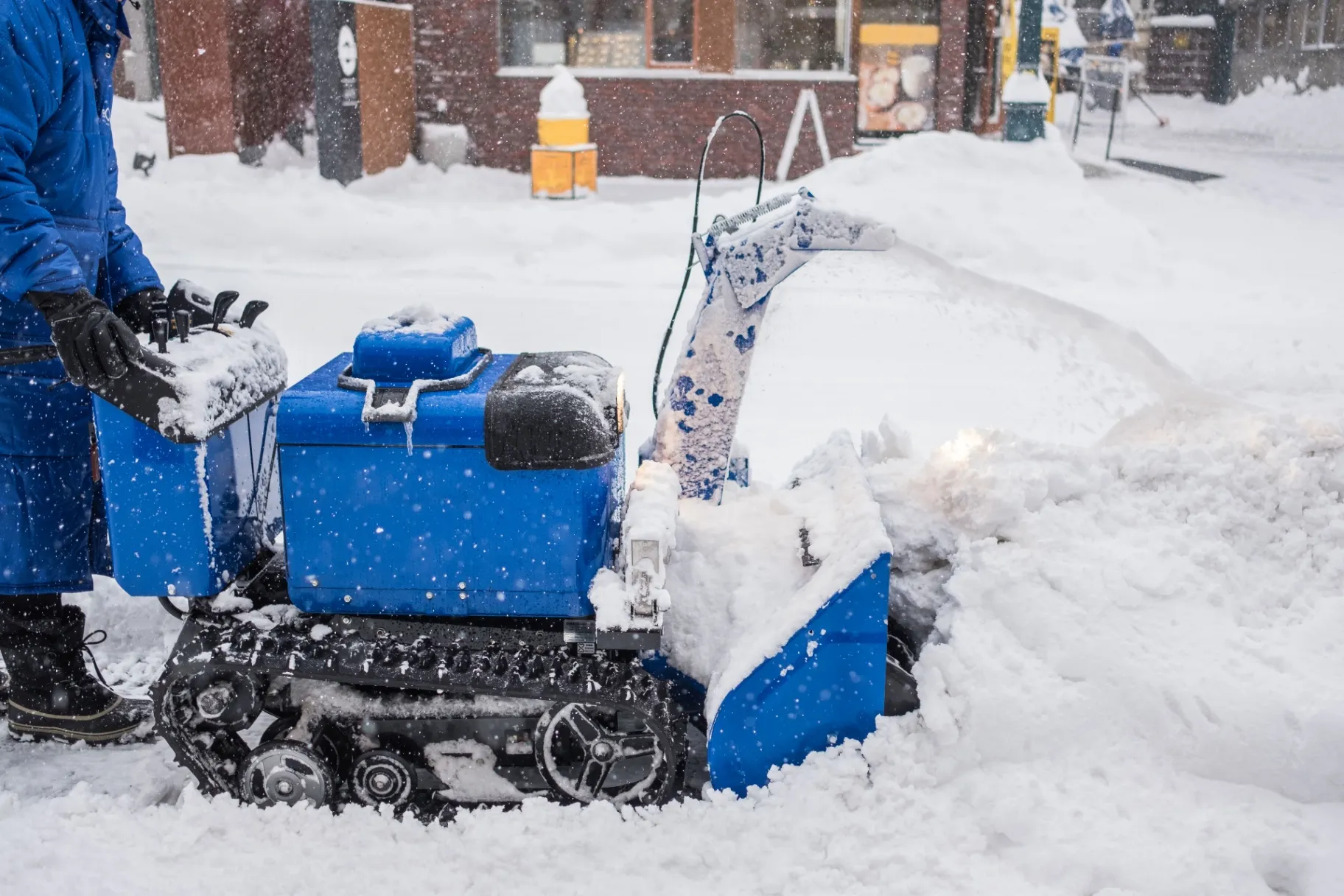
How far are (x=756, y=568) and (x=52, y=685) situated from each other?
2104 mm

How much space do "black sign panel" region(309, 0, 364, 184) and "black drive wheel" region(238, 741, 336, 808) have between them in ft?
32.9

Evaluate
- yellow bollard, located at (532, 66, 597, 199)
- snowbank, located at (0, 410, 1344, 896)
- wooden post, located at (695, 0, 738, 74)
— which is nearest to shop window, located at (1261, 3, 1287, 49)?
wooden post, located at (695, 0, 738, 74)

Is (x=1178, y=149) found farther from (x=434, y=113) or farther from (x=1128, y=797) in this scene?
(x=1128, y=797)

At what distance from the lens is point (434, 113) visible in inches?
568

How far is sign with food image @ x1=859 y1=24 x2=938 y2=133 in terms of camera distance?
14586 mm

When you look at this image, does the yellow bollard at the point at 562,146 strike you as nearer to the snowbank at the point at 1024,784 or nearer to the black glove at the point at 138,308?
the black glove at the point at 138,308

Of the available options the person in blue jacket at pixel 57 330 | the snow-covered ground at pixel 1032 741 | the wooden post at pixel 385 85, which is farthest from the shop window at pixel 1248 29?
the person in blue jacket at pixel 57 330

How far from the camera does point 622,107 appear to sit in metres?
14.3

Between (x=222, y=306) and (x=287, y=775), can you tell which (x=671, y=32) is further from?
(x=287, y=775)

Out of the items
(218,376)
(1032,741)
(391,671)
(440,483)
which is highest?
(218,376)

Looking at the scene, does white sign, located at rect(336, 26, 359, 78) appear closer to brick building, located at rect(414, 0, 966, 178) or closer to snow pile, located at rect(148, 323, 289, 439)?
brick building, located at rect(414, 0, 966, 178)

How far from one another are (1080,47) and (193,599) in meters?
25.8

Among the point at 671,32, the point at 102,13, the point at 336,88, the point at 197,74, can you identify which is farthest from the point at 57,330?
the point at 671,32

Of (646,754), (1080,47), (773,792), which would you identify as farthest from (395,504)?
(1080,47)
